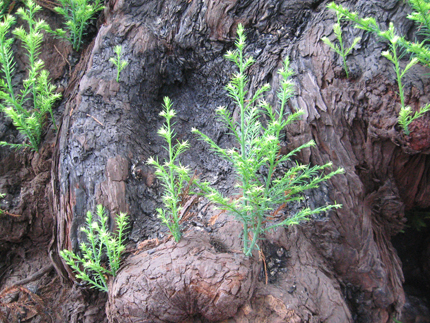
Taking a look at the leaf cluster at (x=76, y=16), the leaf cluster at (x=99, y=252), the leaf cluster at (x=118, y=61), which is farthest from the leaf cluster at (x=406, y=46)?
the leaf cluster at (x=76, y=16)

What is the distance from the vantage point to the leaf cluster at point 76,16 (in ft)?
8.37

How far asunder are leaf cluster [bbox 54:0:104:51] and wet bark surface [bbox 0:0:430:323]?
194 mm

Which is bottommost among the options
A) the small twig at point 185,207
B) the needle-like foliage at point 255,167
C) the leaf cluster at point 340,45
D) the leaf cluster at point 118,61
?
the small twig at point 185,207

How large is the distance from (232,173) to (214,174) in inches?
5.0

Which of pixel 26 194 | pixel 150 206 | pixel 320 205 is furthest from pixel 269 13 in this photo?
pixel 26 194

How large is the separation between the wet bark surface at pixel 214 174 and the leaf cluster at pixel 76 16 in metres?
0.19

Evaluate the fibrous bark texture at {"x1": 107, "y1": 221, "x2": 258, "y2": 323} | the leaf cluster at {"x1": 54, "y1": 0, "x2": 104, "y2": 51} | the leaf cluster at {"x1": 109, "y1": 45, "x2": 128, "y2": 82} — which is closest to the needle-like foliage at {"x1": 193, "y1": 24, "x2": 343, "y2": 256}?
the fibrous bark texture at {"x1": 107, "y1": 221, "x2": 258, "y2": 323}

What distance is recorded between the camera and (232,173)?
2266 millimetres

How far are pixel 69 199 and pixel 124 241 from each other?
443mm

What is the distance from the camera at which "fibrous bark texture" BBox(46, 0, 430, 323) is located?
5.56 ft

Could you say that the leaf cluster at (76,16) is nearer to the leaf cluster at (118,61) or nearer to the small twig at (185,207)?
the leaf cluster at (118,61)

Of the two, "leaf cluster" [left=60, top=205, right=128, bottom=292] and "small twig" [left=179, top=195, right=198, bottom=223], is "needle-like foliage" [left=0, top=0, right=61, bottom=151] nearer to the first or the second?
"leaf cluster" [left=60, top=205, right=128, bottom=292]

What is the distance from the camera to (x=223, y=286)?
1.62 meters

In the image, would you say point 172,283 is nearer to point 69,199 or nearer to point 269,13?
point 69,199
